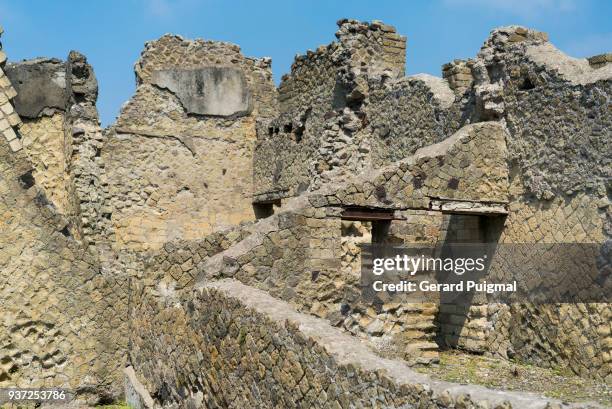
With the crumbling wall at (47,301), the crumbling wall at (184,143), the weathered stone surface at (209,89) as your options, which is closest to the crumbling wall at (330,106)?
the crumbling wall at (184,143)

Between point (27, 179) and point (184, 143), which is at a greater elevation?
point (184, 143)

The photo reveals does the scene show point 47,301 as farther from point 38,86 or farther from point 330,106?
point 330,106

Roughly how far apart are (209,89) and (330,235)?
→ 21.4 feet

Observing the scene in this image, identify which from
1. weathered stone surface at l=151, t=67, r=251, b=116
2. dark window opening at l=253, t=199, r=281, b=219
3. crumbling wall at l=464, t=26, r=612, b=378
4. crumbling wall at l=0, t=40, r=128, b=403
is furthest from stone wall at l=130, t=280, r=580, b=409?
weathered stone surface at l=151, t=67, r=251, b=116

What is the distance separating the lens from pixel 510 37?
9133 mm

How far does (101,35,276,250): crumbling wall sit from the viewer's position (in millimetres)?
13711

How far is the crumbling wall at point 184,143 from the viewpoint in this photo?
1371 centimetres

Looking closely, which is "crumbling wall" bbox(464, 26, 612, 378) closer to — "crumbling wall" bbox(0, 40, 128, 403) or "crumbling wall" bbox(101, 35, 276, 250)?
"crumbling wall" bbox(0, 40, 128, 403)

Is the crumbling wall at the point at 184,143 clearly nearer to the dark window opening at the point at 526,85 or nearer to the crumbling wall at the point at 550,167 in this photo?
the crumbling wall at the point at 550,167

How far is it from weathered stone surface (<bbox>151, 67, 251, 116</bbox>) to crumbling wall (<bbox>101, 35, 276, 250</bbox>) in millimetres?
16

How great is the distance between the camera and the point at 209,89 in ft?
47.3

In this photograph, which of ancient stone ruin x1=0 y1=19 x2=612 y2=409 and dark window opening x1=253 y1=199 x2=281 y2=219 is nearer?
ancient stone ruin x1=0 y1=19 x2=612 y2=409

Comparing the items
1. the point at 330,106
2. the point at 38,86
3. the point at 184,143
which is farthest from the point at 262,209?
the point at 38,86

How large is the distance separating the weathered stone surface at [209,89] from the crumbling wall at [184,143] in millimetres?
16
